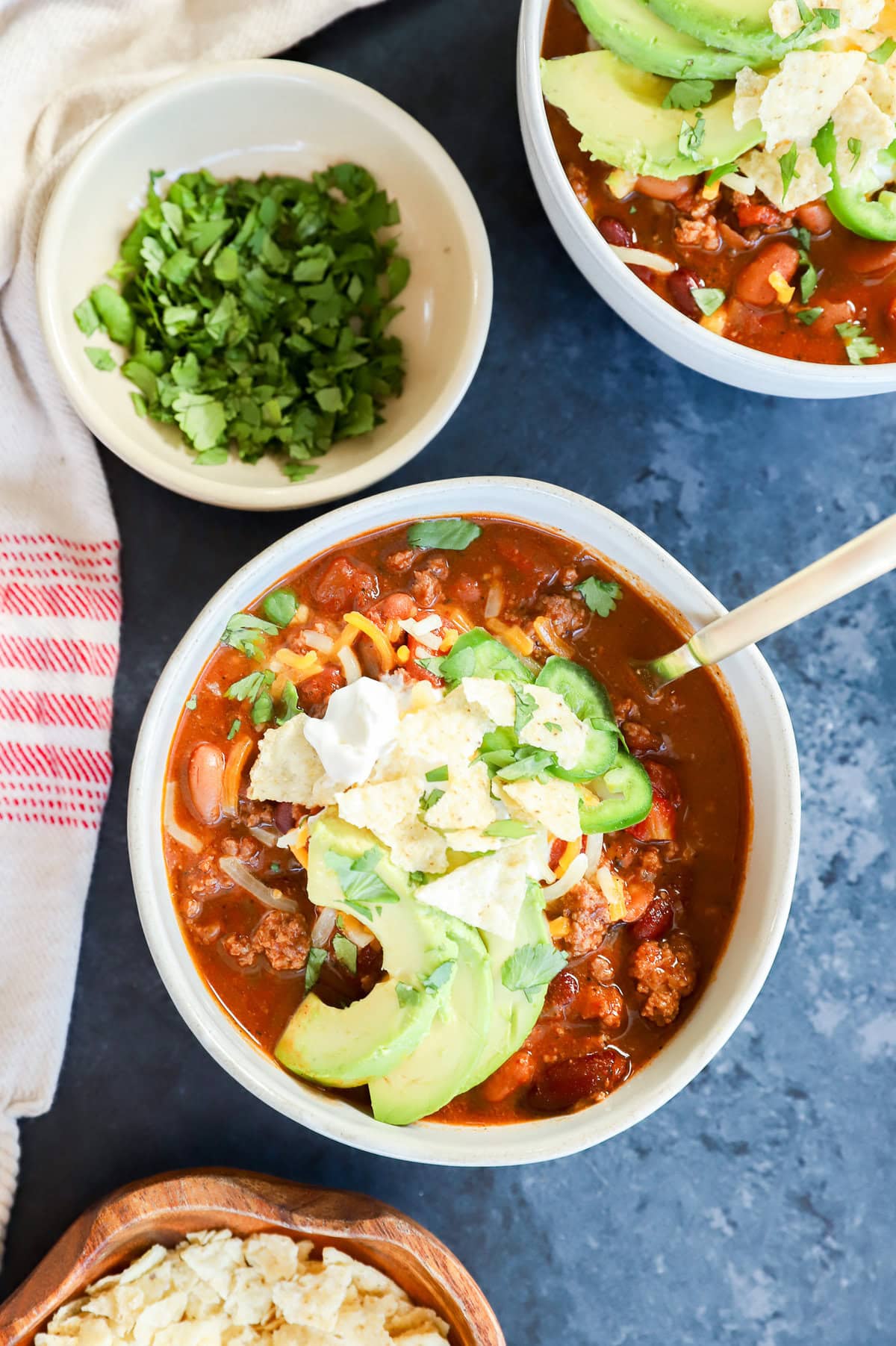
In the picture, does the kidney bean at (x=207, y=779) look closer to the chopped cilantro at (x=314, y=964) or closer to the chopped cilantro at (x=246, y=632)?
the chopped cilantro at (x=246, y=632)

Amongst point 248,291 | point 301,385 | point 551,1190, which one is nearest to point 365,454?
point 301,385

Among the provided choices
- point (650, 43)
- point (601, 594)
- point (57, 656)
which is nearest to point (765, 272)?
point (650, 43)

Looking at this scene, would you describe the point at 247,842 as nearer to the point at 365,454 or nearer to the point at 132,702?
the point at 132,702

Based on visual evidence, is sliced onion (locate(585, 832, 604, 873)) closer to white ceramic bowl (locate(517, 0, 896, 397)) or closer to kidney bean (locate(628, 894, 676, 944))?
kidney bean (locate(628, 894, 676, 944))

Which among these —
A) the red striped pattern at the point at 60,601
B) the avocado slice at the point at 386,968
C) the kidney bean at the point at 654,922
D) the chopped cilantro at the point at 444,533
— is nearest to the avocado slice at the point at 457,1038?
the avocado slice at the point at 386,968

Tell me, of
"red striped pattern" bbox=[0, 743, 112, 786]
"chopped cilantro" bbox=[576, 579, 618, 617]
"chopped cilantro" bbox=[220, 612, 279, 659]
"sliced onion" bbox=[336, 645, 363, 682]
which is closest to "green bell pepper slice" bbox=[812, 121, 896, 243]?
"chopped cilantro" bbox=[576, 579, 618, 617]

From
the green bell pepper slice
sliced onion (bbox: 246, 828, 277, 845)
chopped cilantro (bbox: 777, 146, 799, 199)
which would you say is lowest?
sliced onion (bbox: 246, 828, 277, 845)

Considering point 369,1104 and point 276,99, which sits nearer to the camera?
point 369,1104
